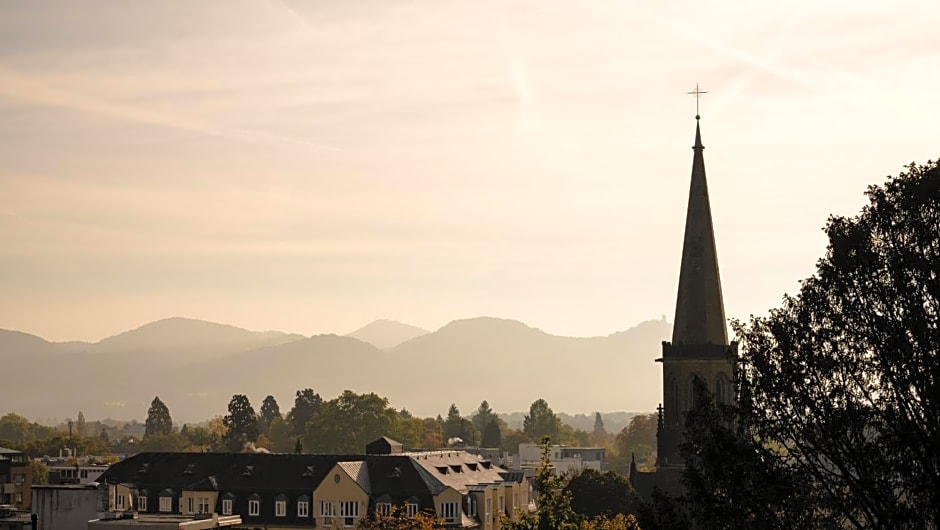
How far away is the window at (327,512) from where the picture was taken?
117 meters

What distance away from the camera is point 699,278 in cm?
8931

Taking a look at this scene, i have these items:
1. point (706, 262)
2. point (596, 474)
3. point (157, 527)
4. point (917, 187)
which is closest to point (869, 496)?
point (917, 187)

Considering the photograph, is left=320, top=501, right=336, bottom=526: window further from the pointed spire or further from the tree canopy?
the tree canopy

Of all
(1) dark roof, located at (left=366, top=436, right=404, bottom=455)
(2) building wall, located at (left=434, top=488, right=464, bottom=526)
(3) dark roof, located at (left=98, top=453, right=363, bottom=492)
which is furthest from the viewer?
(1) dark roof, located at (left=366, top=436, right=404, bottom=455)

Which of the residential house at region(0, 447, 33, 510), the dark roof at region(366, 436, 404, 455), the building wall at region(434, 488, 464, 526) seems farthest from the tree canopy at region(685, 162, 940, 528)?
the residential house at region(0, 447, 33, 510)

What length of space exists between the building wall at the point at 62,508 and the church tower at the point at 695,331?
50836 mm

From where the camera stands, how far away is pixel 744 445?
136 ft

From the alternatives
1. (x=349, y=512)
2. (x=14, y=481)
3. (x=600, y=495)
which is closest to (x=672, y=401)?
(x=349, y=512)

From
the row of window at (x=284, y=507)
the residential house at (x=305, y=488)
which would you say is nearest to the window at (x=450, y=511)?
the residential house at (x=305, y=488)

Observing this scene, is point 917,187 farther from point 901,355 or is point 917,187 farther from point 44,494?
Result: point 44,494

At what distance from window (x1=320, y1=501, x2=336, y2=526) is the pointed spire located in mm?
38452

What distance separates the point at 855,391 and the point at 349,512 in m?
81.3

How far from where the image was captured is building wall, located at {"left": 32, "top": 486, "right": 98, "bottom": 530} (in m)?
115

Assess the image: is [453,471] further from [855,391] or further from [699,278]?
[855,391]
